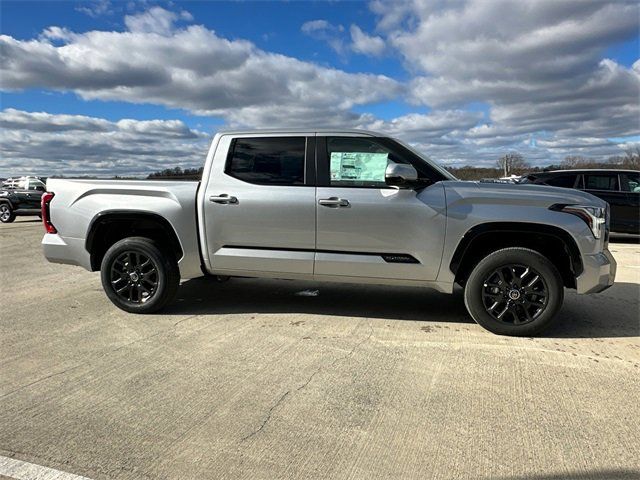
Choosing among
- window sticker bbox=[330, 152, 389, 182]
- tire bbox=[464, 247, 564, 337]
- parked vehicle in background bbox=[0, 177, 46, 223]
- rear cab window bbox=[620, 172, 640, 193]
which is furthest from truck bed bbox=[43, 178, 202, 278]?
parked vehicle in background bbox=[0, 177, 46, 223]

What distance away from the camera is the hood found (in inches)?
172

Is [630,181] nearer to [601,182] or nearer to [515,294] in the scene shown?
[601,182]

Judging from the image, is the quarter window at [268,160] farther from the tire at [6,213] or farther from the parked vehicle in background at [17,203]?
the tire at [6,213]

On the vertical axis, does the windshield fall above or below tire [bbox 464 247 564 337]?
above

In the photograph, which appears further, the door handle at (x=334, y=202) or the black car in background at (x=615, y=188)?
the black car in background at (x=615, y=188)

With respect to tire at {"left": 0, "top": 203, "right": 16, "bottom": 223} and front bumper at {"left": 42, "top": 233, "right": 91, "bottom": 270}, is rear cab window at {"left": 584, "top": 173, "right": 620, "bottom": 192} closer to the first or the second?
front bumper at {"left": 42, "top": 233, "right": 91, "bottom": 270}

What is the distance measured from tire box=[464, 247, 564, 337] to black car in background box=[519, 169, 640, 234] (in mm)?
7522

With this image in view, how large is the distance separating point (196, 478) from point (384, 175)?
3116 millimetres

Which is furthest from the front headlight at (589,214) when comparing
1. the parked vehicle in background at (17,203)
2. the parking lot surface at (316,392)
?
the parked vehicle in background at (17,203)

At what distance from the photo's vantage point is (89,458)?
2615mm

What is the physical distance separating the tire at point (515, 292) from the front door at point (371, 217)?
452mm

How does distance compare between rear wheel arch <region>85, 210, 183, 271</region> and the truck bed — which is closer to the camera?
the truck bed

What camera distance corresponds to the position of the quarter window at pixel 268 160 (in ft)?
16.1

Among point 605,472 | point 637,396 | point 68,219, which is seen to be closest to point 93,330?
point 68,219
